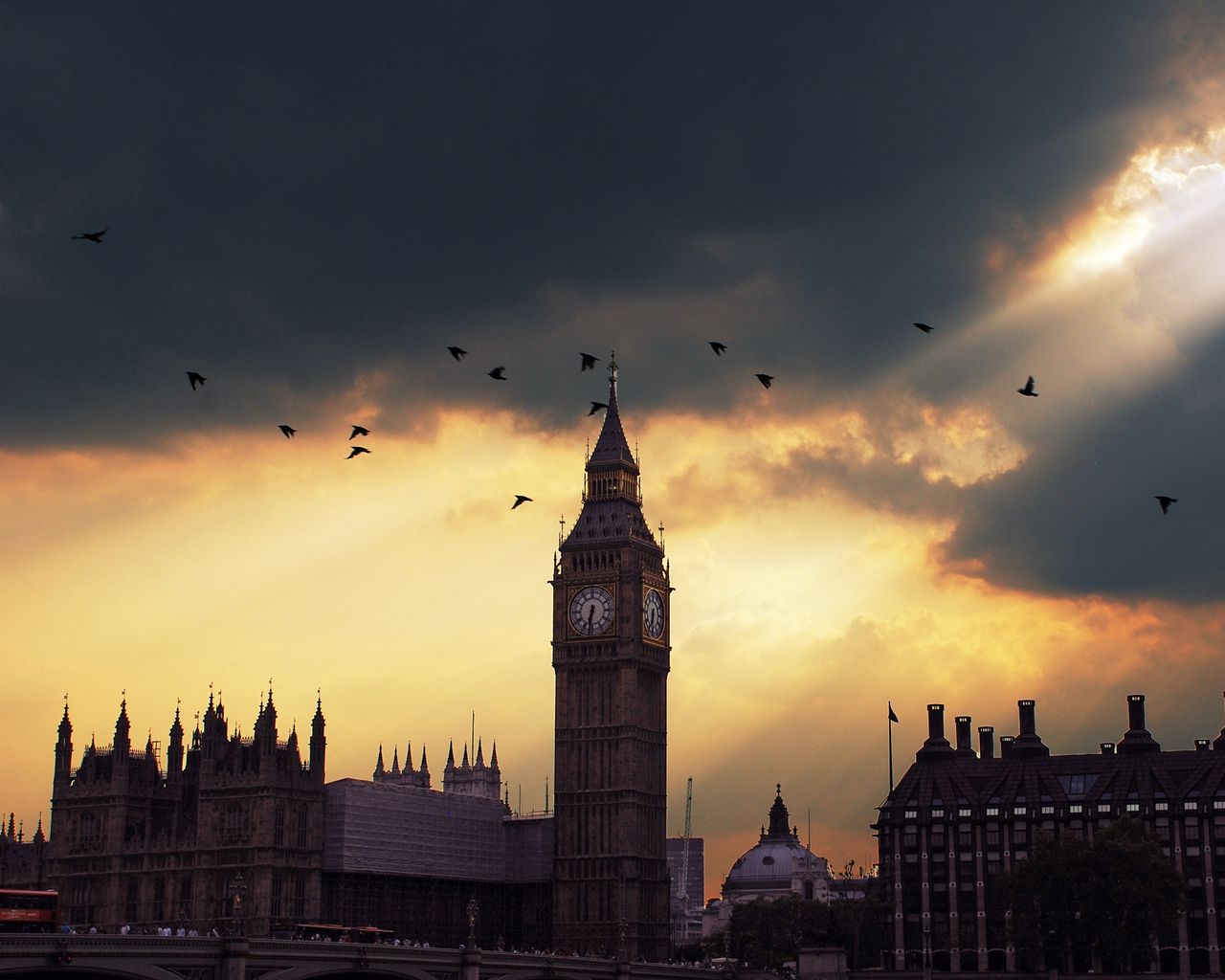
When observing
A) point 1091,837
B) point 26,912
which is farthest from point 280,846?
point 1091,837

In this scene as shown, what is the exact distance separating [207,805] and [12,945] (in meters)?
76.3

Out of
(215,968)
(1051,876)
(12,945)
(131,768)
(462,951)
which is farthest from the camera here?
(131,768)

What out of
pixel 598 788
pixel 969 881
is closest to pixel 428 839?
pixel 598 788

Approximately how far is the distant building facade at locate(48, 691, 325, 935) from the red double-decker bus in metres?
55.5

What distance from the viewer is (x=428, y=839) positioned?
641 ft

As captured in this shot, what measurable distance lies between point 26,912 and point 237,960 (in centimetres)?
1301

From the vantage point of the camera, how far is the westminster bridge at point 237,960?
10300 cm

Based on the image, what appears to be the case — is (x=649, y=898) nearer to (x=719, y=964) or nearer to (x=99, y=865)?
(x=719, y=964)

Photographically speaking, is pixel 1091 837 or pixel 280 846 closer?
pixel 280 846

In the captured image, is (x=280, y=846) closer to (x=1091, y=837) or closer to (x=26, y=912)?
(x=26, y=912)

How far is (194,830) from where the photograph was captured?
18000cm

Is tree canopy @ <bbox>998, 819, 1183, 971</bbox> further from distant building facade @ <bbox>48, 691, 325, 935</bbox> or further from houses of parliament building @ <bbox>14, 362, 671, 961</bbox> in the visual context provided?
distant building facade @ <bbox>48, 691, 325, 935</bbox>

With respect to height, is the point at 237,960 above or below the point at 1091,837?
below

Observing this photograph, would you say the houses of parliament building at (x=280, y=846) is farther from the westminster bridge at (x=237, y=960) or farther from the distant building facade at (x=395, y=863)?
the westminster bridge at (x=237, y=960)
